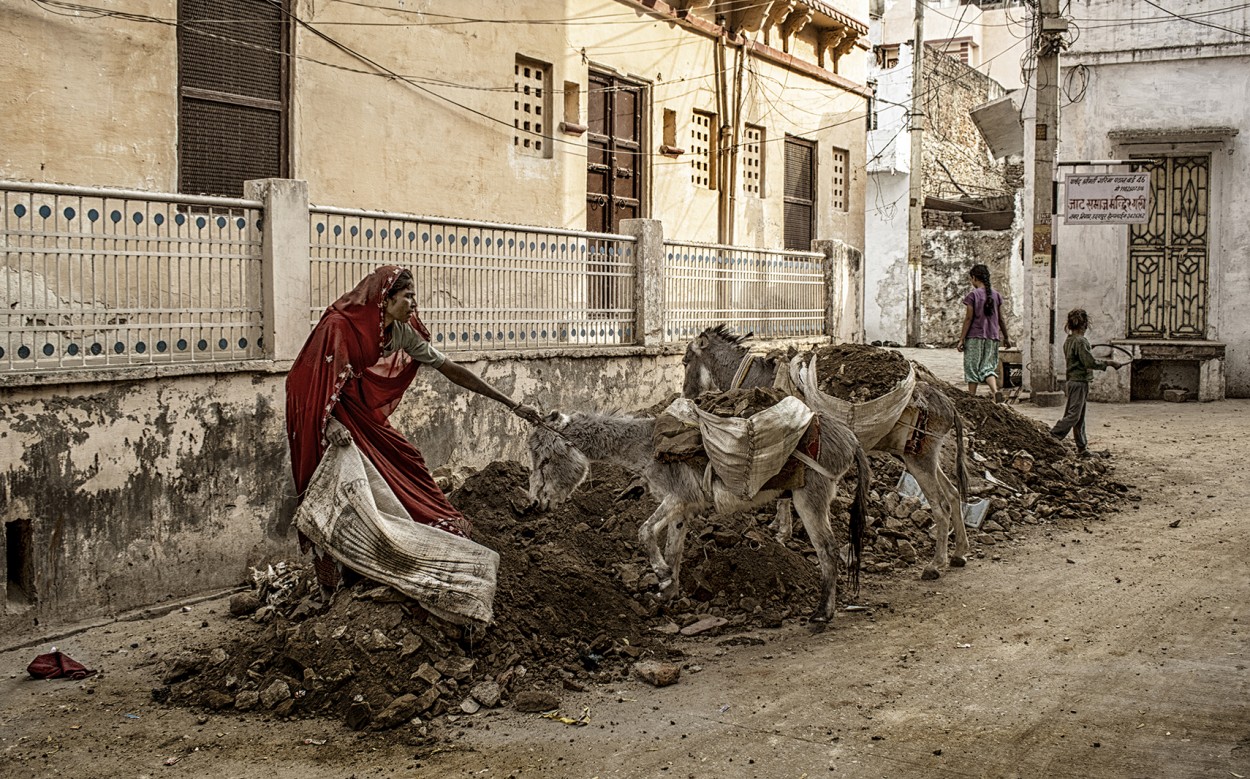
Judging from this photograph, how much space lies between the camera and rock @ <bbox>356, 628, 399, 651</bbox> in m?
5.13

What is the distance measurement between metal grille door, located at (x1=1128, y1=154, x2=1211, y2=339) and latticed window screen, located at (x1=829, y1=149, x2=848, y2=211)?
4.91m

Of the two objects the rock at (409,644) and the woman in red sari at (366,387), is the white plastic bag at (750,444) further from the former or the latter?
the rock at (409,644)

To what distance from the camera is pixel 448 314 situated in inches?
348

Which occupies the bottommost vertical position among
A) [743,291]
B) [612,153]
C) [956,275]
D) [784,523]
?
[784,523]

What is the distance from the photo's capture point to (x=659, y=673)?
17.4ft

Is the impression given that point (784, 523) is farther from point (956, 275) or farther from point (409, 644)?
point (956, 275)

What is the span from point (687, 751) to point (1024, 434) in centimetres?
752

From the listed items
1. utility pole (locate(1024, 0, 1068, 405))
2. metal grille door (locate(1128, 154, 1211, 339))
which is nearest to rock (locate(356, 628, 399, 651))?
utility pole (locate(1024, 0, 1068, 405))


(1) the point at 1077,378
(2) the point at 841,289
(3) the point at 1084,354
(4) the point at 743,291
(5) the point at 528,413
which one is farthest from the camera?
(2) the point at 841,289

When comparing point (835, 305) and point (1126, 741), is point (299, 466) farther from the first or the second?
point (835, 305)

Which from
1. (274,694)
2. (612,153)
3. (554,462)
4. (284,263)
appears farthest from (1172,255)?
(274,694)

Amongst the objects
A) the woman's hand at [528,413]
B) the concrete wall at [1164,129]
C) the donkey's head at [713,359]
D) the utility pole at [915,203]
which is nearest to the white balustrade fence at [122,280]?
the woman's hand at [528,413]

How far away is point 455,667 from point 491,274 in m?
4.61

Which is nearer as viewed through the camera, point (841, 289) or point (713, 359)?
point (713, 359)
